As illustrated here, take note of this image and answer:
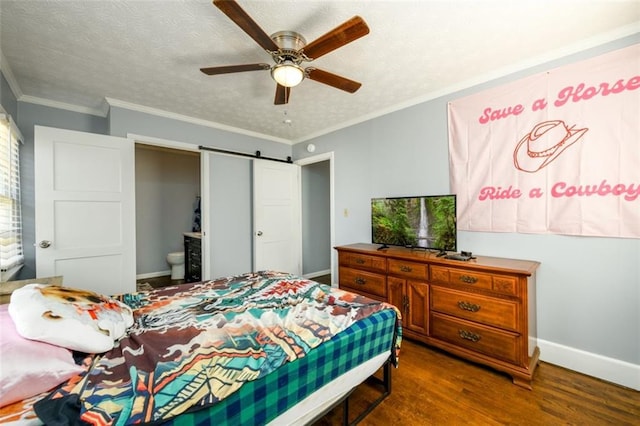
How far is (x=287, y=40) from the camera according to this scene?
1.82 meters

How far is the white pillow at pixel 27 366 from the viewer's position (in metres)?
0.80

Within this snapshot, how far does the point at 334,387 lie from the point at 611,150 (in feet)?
8.14

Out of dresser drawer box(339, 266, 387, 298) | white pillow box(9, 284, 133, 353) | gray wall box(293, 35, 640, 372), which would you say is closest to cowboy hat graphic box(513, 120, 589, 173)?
gray wall box(293, 35, 640, 372)

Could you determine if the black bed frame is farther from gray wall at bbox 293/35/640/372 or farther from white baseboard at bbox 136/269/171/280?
white baseboard at bbox 136/269/171/280

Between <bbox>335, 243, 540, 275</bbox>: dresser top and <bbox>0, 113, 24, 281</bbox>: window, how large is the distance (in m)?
3.22

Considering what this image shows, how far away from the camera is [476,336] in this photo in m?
2.07

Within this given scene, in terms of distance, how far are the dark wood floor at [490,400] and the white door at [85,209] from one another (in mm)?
2713

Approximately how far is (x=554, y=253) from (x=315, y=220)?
3.47m

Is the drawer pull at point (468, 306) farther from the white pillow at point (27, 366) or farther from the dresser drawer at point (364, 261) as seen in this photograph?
the white pillow at point (27, 366)

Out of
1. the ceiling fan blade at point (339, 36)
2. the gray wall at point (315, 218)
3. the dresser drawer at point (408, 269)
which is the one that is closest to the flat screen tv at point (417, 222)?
the dresser drawer at point (408, 269)

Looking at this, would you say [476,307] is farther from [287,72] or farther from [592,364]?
[287,72]

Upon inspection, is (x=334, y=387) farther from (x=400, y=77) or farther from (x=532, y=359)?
(x=400, y=77)

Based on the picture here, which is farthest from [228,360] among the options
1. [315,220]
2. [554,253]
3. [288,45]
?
[315,220]

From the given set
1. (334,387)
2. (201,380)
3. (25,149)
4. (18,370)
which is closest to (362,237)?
(334,387)
